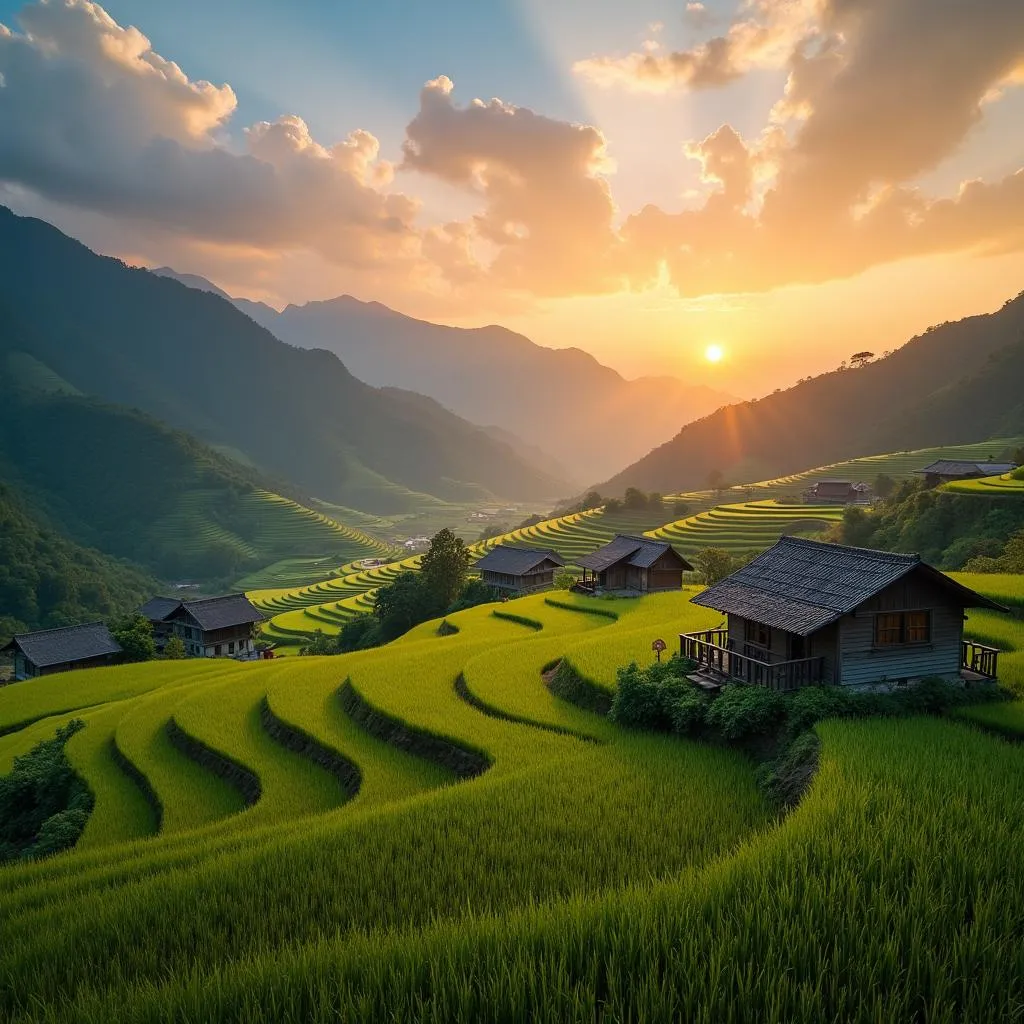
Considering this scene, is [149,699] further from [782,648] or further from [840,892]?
[840,892]

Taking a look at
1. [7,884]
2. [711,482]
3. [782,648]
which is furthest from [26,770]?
[711,482]

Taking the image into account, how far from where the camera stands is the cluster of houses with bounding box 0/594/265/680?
151ft

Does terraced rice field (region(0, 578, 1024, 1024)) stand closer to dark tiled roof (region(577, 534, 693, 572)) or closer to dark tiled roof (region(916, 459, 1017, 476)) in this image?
dark tiled roof (region(577, 534, 693, 572))

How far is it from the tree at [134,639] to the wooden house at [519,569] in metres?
26.0

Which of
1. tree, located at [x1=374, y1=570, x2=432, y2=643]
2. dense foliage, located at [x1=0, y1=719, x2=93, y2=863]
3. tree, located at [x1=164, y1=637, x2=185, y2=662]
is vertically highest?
tree, located at [x1=374, y1=570, x2=432, y2=643]

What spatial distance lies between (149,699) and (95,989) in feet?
80.1

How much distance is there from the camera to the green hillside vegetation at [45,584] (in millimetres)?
80938

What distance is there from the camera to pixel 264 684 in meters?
26.8

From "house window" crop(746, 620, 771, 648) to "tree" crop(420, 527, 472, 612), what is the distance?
33904 mm

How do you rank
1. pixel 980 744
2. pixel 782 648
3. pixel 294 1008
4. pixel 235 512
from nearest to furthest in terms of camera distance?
pixel 294 1008 < pixel 980 744 < pixel 782 648 < pixel 235 512

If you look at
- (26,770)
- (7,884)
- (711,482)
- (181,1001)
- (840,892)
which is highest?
(711,482)

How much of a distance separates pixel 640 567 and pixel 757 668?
2323 cm

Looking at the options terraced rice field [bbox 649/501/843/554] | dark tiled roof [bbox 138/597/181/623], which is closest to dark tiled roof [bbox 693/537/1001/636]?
terraced rice field [bbox 649/501/843/554]

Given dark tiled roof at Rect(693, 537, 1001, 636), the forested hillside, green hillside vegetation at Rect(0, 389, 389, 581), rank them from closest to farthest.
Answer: dark tiled roof at Rect(693, 537, 1001, 636) → the forested hillside → green hillside vegetation at Rect(0, 389, 389, 581)
